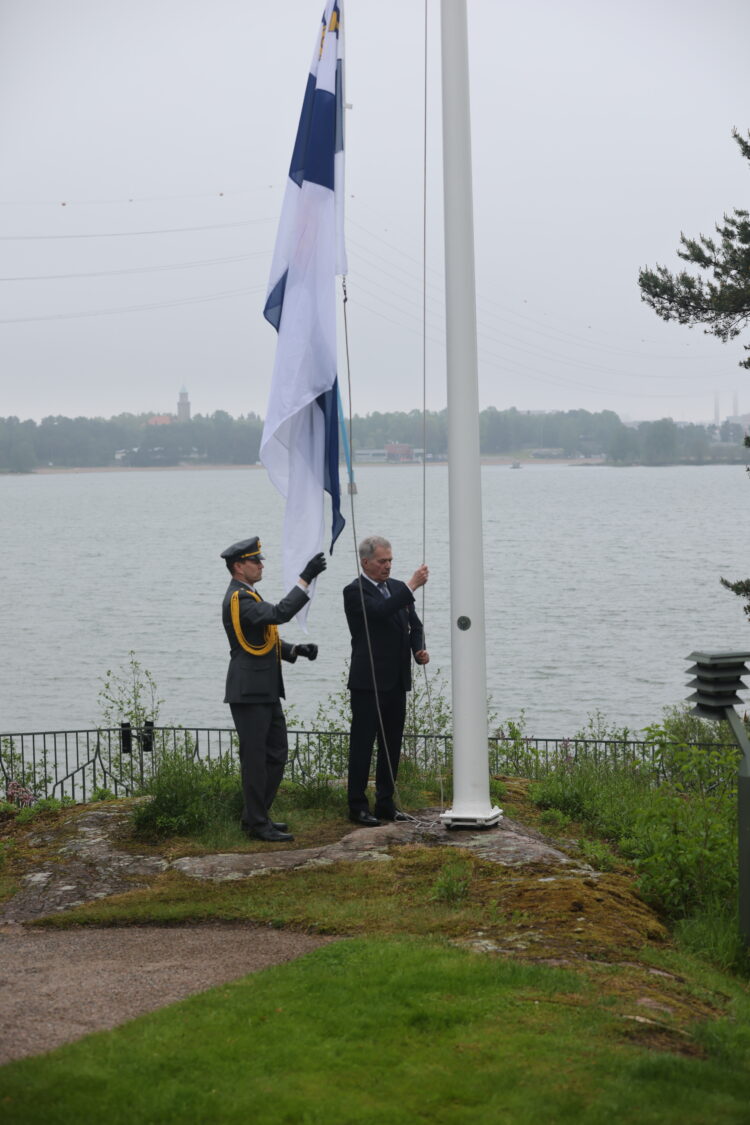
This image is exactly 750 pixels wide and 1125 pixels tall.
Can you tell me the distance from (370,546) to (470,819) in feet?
7.14

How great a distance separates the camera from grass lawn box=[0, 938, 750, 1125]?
15.6ft

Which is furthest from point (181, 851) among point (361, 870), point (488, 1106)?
point (488, 1106)

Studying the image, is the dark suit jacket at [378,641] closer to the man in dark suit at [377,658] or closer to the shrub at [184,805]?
the man in dark suit at [377,658]

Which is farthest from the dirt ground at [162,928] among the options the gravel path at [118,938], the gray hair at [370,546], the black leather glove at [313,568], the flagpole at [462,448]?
the gray hair at [370,546]

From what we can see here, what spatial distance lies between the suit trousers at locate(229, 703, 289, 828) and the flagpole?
1369 millimetres

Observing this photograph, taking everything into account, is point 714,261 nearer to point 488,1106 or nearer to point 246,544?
point 246,544

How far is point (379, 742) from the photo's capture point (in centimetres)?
1003

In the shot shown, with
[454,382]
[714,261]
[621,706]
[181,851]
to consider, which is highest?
[714,261]

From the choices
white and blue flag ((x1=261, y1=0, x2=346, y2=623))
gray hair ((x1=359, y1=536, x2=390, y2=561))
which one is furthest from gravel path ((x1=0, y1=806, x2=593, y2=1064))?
gray hair ((x1=359, y1=536, x2=390, y2=561))

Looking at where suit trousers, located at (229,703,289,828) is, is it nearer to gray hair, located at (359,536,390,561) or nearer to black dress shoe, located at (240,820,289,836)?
black dress shoe, located at (240,820,289,836)

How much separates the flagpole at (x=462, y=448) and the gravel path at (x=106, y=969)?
2.40 m

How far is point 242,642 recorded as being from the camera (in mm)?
9531

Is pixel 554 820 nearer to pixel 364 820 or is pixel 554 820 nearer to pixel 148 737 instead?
pixel 364 820

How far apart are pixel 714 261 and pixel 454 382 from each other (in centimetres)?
1128
